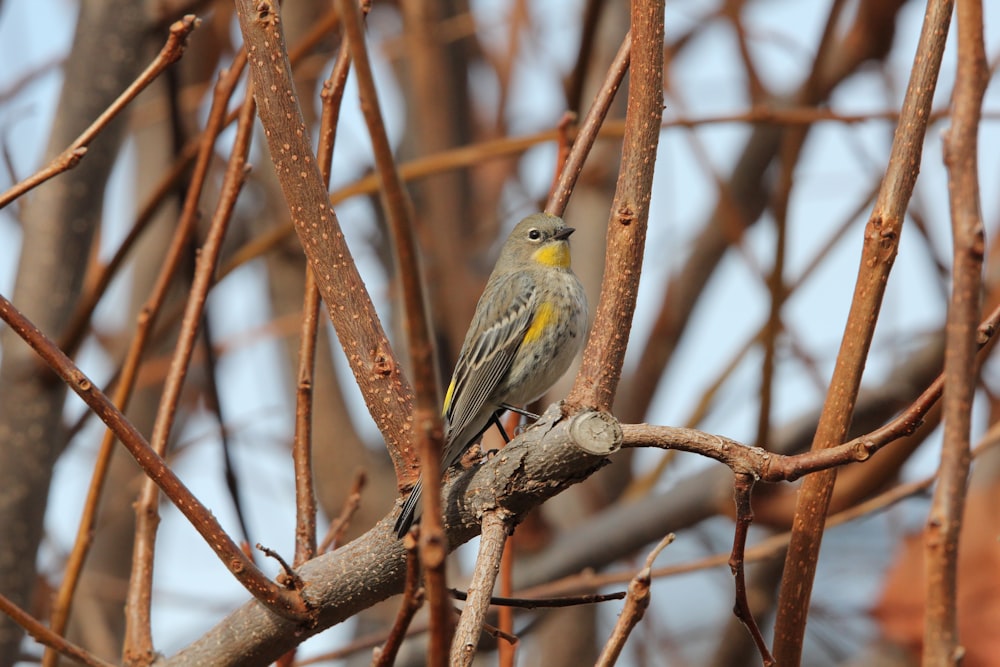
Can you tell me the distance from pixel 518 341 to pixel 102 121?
75.3 inches

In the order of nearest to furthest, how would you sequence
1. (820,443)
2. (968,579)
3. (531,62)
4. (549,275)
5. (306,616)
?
1. (820,443)
2. (306,616)
3. (549,275)
4. (968,579)
5. (531,62)

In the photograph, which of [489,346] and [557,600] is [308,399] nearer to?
[557,600]

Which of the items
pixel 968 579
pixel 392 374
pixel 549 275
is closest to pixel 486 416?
pixel 549 275

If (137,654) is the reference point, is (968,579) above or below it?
above

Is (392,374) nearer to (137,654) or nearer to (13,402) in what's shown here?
(137,654)

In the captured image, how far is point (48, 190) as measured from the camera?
348 cm

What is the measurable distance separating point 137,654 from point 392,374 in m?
0.84

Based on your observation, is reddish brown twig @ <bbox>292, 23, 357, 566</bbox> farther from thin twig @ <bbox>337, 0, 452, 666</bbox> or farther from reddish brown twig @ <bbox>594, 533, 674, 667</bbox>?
thin twig @ <bbox>337, 0, 452, 666</bbox>

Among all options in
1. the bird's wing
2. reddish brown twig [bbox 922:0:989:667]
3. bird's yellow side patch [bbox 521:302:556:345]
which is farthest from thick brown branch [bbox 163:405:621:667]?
bird's yellow side patch [bbox 521:302:556:345]

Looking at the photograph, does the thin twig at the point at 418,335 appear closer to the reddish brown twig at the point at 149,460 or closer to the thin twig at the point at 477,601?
the thin twig at the point at 477,601

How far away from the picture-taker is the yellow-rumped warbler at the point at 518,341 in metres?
3.45

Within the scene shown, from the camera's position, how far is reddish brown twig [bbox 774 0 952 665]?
69.4 inches

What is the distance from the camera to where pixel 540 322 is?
3.85 meters

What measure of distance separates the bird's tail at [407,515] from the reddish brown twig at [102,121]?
91 centimetres
